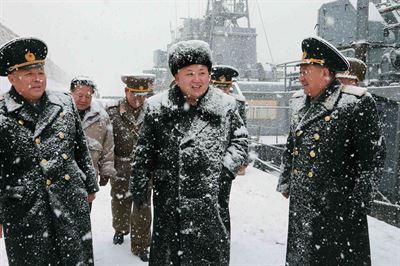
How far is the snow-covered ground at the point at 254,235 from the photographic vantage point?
4371mm

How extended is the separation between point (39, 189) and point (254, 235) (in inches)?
135

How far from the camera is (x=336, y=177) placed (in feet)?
9.57

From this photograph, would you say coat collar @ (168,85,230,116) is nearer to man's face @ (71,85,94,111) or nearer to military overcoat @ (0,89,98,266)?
military overcoat @ (0,89,98,266)

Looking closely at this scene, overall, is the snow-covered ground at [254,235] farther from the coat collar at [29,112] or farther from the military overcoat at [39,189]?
the coat collar at [29,112]

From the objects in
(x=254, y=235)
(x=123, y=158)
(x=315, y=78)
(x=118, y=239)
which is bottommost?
(x=254, y=235)

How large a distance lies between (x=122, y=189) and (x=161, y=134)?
1934mm

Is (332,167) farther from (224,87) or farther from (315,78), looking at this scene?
(224,87)

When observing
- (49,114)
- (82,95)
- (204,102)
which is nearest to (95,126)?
(82,95)

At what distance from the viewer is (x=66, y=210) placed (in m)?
2.94

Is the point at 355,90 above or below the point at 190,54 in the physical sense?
below

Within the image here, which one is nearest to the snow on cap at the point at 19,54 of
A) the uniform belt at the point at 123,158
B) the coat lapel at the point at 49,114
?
the coat lapel at the point at 49,114

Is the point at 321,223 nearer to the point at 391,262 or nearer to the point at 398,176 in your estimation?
the point at 391,262

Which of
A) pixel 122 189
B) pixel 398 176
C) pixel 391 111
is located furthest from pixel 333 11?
pixel 122 189

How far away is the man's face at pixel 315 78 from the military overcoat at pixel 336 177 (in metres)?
0.08
